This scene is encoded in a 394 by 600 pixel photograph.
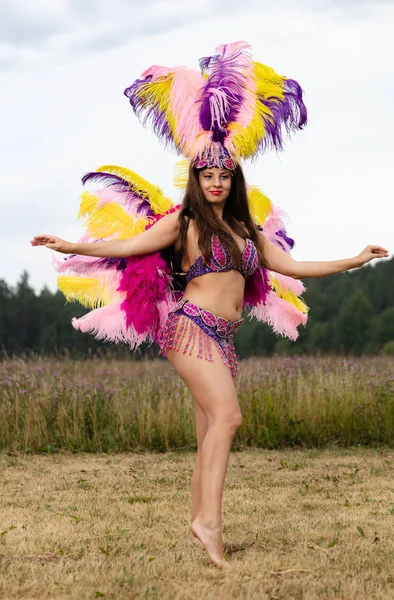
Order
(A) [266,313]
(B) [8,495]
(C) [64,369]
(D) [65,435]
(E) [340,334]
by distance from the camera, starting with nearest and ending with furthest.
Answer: (A) [266,313] → (B) [8,495] → (D) [65,435] → (C) [64,369] → (E) [340,334]

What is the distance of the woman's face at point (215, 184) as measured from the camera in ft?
14.8

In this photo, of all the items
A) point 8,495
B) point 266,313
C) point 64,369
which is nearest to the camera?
point 266,313

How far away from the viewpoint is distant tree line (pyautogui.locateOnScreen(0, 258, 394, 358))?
3141 centimetres

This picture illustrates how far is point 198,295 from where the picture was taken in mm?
4414

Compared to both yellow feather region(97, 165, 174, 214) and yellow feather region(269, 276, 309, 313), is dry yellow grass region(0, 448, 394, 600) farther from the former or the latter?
yellow feather region(97, 165, 174, 214)

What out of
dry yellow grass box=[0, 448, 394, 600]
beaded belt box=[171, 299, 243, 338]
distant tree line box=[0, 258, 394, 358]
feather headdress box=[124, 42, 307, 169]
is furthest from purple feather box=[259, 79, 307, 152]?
distant tree line box=[0, 258, 394, 358]

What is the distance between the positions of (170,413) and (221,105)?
5.45 m

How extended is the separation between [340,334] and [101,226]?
90.2 feet

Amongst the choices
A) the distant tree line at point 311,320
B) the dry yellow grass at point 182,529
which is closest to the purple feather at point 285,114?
the dry yellow grass at point 182,529

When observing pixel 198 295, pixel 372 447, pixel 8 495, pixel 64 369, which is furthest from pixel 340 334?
pixel 198 295

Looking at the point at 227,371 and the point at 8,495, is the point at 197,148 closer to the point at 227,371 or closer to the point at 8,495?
the point at 227,371

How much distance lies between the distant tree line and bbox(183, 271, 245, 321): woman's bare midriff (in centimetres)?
1997

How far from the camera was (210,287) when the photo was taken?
441cm

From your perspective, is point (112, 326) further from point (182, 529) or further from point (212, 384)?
point (182, 529)
